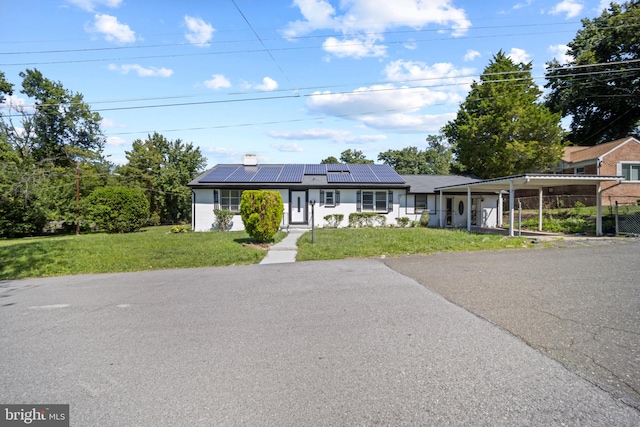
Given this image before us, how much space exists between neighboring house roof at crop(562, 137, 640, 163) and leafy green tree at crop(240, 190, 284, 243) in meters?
25.2

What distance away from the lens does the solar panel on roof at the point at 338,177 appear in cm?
1992

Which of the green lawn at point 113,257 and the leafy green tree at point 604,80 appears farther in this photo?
the leafy green tree at point 604,80

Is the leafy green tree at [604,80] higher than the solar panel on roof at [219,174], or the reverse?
the leafy green tree at [604,80]

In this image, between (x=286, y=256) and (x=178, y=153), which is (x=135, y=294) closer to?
(x=286, y=256)

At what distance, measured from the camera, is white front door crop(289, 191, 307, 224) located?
19500 mm

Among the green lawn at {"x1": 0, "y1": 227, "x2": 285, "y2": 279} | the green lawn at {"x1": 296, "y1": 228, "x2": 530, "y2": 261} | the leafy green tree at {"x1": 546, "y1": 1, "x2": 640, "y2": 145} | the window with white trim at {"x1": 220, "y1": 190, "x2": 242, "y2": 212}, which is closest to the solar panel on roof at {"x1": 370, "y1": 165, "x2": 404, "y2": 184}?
the green lawn at {"x1": 296, "y1": 228, "x2": 530, "y2": 261}

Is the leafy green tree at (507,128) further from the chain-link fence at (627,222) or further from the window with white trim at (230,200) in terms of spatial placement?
the window with white trim at (230,200)

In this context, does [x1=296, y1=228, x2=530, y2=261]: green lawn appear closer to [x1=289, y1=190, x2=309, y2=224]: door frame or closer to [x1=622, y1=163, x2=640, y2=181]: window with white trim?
[x1=289, y1=190, x2=309, y2=224]: door frame

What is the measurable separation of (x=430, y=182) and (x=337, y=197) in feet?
22.6

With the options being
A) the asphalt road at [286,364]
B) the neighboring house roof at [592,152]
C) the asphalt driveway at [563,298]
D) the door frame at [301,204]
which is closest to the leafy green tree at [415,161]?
the neighboring house roof at [592,152]

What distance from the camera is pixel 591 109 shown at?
34125 millimetres

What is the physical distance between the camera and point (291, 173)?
69.4 feet

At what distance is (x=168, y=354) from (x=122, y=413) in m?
1.01

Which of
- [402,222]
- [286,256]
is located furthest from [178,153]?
[286,256]
